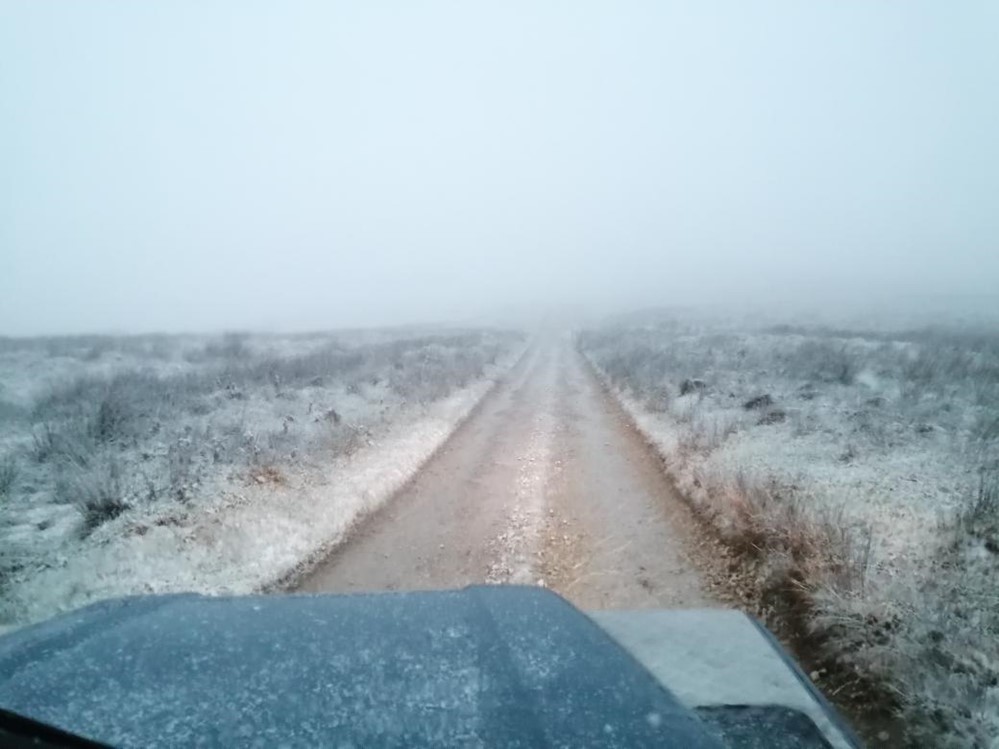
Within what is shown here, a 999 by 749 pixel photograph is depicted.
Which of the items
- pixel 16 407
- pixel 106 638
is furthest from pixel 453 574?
pixel 16 407

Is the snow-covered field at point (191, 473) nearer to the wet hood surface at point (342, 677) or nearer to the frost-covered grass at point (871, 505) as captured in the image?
the wet hood surface at point (342, 677)

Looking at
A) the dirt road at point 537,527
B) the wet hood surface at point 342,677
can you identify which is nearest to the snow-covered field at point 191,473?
the dirt road at point 537,527

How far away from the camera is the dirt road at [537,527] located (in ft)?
23.6

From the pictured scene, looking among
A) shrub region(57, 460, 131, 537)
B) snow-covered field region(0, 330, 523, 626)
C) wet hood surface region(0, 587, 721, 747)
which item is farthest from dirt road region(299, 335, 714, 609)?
wet hood surface region(0, 587, 721, 747)

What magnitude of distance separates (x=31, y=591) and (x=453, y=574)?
5256mm

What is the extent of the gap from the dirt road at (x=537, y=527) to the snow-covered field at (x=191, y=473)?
78 centimetres

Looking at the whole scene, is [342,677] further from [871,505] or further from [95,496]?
[95,496]

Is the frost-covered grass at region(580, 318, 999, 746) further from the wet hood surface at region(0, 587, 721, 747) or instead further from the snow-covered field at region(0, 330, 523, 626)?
the snow-covered field at region(0, 330, 523, 626)

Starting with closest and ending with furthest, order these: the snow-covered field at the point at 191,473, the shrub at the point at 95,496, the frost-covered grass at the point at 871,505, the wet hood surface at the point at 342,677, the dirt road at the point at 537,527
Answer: the wet hood surface at the point at 342,677 < the frost-covered grass at the point at 871,505 < the snow-covered field at the point at 191,473 < the dirt road at the point at 537,527 < the shrub at the point at 95,496

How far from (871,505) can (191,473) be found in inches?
436

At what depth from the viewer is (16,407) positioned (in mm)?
15758

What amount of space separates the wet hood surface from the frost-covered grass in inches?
133

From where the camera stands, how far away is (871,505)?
699 centimetres

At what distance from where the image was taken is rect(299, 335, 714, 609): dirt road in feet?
23.6
